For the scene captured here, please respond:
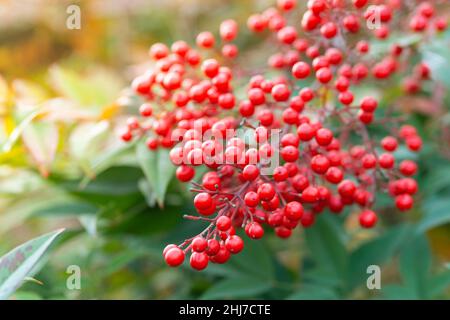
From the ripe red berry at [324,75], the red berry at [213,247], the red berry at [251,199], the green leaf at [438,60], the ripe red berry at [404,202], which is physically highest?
the green leaf at [438,60]

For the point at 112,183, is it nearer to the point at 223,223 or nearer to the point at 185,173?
the point at 185,173

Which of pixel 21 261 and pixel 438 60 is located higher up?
pixel 438 60

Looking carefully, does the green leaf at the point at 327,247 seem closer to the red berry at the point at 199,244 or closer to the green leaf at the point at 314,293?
the green leaf at the point at 314,293

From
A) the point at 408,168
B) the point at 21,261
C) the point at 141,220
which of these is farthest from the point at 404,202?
the point at 21,261

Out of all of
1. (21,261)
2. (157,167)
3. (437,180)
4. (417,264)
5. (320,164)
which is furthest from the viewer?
(437,180)

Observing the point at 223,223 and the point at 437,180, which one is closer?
the point at 223,223

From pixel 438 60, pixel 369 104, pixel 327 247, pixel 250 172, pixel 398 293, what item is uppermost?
pixel 438 60

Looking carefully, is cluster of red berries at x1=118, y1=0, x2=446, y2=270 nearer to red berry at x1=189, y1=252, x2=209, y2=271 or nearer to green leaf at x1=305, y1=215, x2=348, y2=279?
red berry at x1=189, y1=252, x2=209, y2=271

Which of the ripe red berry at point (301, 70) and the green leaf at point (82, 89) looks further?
the green leaf at point (82, 89)

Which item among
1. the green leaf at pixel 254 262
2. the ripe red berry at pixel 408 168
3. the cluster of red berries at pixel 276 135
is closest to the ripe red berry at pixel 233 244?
the cluster of red berries at pixel 276 135
